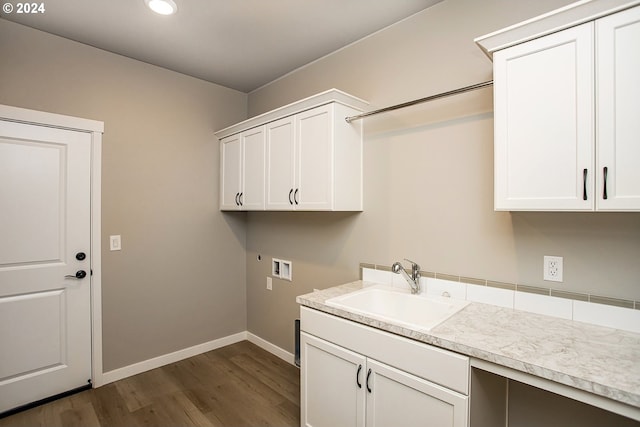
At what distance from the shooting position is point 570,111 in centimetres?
131

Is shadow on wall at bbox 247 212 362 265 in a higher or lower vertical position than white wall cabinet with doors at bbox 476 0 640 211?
lower

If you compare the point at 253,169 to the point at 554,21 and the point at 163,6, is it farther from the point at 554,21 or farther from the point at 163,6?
the point at 554,21

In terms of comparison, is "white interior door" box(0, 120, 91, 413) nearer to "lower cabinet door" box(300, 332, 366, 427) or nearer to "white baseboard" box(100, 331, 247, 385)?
"white baseboard" box(100, 331, 247, 385)

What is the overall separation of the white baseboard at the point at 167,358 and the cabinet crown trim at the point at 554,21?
335 centimetres

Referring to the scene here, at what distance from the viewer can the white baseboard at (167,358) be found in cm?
271

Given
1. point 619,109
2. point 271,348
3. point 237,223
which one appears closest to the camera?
point 619,109

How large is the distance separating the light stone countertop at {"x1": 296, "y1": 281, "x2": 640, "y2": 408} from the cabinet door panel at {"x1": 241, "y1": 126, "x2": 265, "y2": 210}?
4.82ft

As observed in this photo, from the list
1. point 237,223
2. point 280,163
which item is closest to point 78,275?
point 237,223

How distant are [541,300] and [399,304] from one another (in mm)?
744

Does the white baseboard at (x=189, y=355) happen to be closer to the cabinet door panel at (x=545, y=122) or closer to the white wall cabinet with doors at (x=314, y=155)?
the white wall cabinet with doors at (x=314, y=155)

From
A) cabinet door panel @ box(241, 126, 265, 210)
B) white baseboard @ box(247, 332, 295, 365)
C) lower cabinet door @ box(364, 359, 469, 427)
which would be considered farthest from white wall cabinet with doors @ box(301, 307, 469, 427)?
cabinet door panel @ box(241, 126, 265, 210)

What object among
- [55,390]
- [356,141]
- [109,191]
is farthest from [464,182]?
[55,390]

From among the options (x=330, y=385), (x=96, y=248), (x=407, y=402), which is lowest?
(x=330, y=385)

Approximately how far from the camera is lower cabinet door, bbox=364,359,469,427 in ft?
4.25
